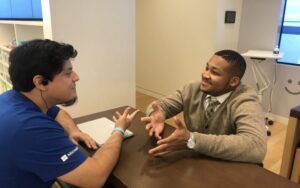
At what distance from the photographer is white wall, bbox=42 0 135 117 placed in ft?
7.27

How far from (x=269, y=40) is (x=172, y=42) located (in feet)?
4.56

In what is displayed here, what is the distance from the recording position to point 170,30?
162 inches

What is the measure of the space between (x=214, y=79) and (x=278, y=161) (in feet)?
5.62

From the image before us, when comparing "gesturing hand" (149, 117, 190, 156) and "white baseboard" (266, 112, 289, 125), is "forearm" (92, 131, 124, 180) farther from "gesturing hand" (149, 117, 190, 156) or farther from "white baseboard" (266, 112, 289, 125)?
"white baseboard" (266, 112, 289, 125)

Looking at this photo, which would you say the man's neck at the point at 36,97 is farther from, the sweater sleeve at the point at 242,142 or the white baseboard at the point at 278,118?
the white baseboard at the point at 278,118

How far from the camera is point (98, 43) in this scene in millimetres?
2469

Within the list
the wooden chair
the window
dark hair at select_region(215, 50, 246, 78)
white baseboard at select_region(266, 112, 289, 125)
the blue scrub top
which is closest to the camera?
the blue scrub top

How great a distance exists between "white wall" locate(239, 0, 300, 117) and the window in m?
0.10

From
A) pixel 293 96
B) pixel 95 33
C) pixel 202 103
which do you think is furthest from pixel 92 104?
pixel 293 96

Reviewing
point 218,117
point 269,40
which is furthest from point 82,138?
point 269,40

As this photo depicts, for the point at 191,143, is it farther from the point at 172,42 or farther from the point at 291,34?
the point at 172,42

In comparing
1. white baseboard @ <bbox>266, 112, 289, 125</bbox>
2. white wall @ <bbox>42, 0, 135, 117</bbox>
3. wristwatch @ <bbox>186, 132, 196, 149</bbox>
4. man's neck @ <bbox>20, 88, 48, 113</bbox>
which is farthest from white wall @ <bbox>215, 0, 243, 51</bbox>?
man's neck @ <bbox>20, 88, 48, 113</bbox>

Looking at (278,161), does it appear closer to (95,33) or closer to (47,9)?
(95,33)

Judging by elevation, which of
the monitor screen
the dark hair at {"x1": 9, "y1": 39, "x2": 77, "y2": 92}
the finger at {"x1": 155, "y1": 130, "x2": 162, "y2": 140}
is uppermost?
the monitor screen
